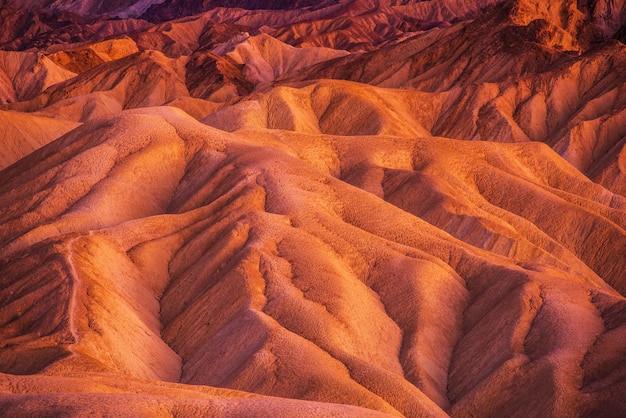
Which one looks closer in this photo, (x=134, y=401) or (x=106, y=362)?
(x=134, y=401)

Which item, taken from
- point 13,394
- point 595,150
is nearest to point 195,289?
point 13,394

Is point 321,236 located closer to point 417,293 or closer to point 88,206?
point 417,293

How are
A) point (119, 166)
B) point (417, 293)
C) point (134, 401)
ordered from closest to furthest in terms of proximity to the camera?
1. point (134, 401)
2. point (417, 293)
3. point (119, 166)

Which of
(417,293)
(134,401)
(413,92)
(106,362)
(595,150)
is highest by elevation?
(134,401)

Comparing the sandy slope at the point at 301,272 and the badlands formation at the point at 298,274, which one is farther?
the sandy slope at the point at 301,272

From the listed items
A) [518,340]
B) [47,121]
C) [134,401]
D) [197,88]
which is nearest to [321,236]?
[518,340]

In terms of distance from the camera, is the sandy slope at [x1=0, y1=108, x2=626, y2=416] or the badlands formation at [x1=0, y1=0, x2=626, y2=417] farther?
the sandy slope at [x1=0, y1=108, x2=626, y2=416]

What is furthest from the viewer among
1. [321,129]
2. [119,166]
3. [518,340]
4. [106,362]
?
[321,129]

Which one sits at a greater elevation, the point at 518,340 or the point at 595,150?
the point at 518,340

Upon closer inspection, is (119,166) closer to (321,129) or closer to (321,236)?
(321,236)
